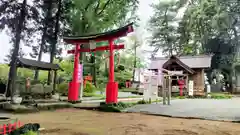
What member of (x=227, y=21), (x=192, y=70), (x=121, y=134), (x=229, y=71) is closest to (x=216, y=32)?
(x=227, y=21)

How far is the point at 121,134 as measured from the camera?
5.15 m

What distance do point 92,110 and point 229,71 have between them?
22.8m

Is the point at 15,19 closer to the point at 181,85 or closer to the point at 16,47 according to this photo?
the point at 16,47

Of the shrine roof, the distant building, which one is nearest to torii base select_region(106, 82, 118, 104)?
the shrine roof

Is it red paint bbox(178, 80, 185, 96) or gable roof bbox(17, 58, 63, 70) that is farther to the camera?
red paint bbox(178, 80, 185, 96)

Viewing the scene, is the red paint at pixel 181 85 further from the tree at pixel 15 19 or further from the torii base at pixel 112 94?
the tree at pixel 15 19

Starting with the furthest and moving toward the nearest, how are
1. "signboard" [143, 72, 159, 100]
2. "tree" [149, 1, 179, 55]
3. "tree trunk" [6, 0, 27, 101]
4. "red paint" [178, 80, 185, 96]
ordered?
"tree" [149, 1, 179, 55], "red paint" [178, 80, 185, 96], "signboard" [143, 72, 159, 100], "tree trunk" [6, 0, 27, 101]

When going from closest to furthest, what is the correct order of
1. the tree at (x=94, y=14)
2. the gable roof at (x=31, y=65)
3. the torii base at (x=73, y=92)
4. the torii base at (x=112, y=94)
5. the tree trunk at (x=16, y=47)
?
the torii base at (x=112, y=94) < the torii base at (x=73, y=92) < the tree trunk at (x=16, y=47) < the gable roof at (x=31, y=65) < the tree at (x=94, y=14)

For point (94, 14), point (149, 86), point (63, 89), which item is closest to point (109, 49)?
point (149, 86)

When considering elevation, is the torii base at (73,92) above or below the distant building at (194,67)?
below

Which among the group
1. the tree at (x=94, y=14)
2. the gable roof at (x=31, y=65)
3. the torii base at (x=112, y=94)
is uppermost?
the tree at (x=94, y=14)

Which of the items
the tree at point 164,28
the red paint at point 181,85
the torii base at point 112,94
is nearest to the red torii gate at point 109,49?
the torii base at point 112,94

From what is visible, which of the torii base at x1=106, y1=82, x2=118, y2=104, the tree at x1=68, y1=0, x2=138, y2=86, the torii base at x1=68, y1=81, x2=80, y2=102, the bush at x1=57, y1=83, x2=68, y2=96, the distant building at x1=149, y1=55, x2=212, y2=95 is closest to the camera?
the torii base at x1=106, y1=82, x2=118, y2=104

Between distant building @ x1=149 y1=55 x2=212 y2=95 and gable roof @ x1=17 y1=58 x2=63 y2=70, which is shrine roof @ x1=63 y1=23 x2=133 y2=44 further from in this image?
distant building @ x1=149 y1=55 x2=212 y2=95
